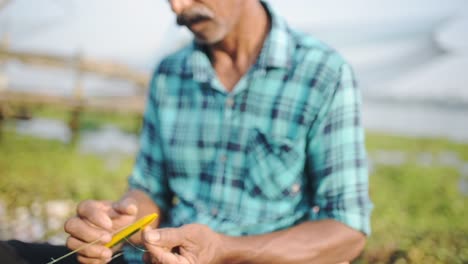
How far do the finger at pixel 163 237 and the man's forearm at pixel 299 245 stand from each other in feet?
0.81

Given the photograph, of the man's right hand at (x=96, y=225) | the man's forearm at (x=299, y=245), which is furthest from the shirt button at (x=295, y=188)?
the man's right hand at (x=96, y=225)

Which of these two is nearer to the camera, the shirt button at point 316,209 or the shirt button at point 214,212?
the shirt button at point 316,209

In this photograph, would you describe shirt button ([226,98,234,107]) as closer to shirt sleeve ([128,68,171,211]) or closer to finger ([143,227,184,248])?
shirt sleeve ([128,68,171,211])

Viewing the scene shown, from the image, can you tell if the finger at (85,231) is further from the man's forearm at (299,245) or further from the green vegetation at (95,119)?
the green vegetation at (95,119)

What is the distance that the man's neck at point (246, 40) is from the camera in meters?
1.85

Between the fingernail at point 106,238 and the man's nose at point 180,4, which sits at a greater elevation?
the man's nose at point 180,4

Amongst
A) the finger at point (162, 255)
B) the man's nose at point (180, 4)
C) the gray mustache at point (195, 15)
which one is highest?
the man's nose at point (180, 4)

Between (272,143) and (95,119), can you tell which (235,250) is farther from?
(95,119)

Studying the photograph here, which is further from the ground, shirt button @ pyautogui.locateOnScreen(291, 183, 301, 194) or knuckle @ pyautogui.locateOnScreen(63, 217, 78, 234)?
shirt button @ pyautogui.locateOnScreen(291, 183, 301, 194)

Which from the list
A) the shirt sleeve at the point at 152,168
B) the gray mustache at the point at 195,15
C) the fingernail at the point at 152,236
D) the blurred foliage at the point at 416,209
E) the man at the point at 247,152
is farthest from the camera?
the blurred foliage at the point at 416,209

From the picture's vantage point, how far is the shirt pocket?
168 cm

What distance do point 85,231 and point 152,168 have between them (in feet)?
1.83

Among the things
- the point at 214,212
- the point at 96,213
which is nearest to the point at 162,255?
the point at 96,213

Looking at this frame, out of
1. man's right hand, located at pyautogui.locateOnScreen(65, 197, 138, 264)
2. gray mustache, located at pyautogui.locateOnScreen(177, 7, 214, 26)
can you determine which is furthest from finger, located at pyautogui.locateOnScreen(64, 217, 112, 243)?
gray mustache, located at pyautogui.locateOnScreen(177, 7, 214, 26)
